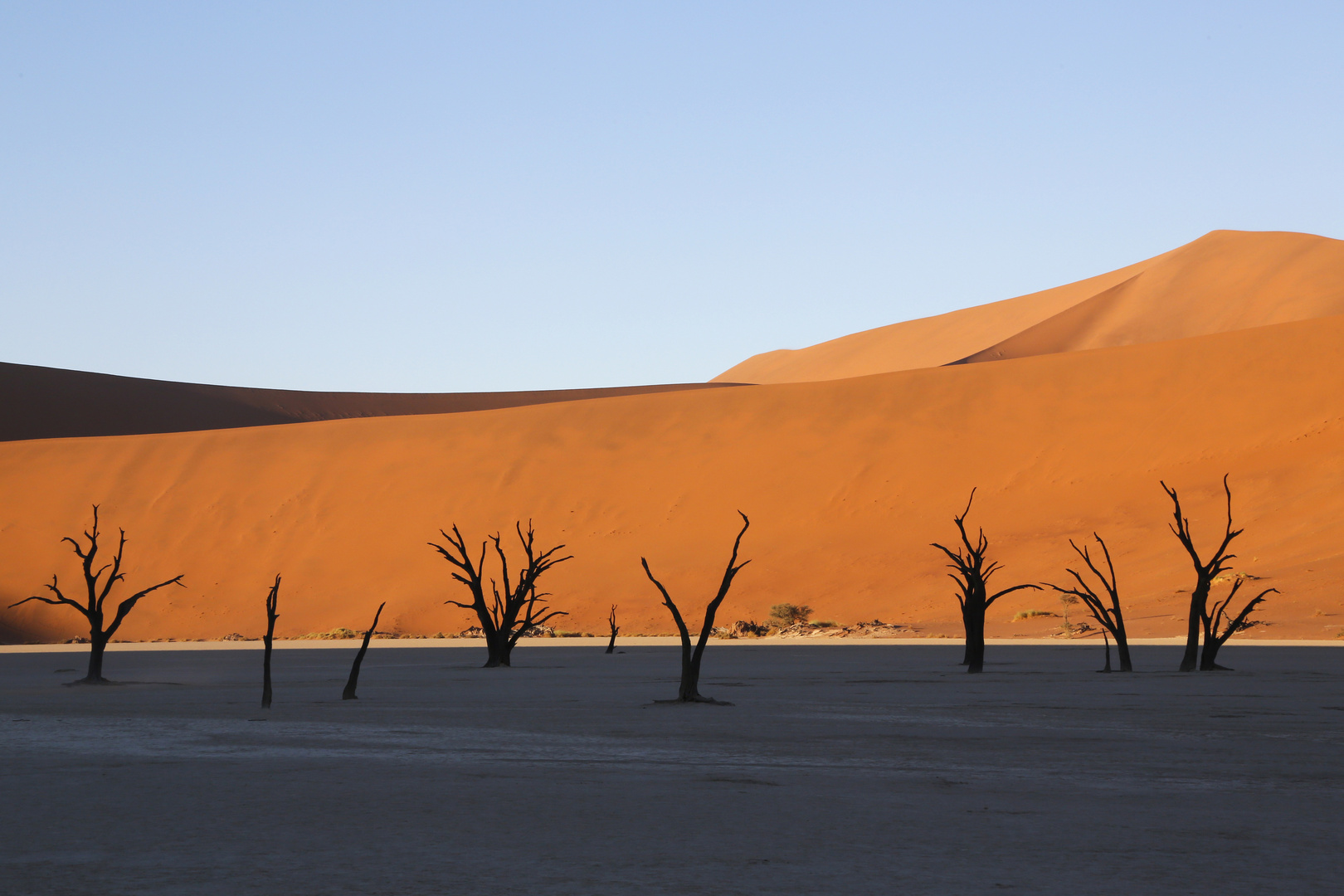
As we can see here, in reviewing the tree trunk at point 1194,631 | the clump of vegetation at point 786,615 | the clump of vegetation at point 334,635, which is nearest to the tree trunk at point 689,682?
the tree trunk at point 1194,631

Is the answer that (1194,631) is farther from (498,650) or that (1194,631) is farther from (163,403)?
(163,403)

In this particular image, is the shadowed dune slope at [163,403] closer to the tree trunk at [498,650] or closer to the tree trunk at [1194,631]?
the tree trunk at [498,650]

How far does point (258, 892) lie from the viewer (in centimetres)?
536

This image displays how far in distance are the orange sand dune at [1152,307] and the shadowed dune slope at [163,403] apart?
68.9ft

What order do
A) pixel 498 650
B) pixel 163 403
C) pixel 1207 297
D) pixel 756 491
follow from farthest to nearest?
1. pixel 1207 297
2. pixel 163 403
3. pixel 756 491
4. pixel 498 650

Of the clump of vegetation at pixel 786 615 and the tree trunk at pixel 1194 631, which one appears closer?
the tree trunk at pixel 1194 631

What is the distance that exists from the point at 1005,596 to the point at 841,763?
30451mm

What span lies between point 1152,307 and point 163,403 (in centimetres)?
6140

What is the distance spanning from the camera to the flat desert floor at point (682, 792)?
226 inches

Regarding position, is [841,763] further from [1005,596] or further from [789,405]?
[789,405]

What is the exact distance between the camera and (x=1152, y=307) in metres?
95.1

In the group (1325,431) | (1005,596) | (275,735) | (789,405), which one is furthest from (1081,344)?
(275,735)

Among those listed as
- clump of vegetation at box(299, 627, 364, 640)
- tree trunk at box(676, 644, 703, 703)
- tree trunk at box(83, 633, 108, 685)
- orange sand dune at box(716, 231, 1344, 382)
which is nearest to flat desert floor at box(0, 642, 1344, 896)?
tree trunk at box(676, 644, 703, 703)

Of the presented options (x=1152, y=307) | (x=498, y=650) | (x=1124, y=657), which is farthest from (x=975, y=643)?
(x=1152, y=307)
